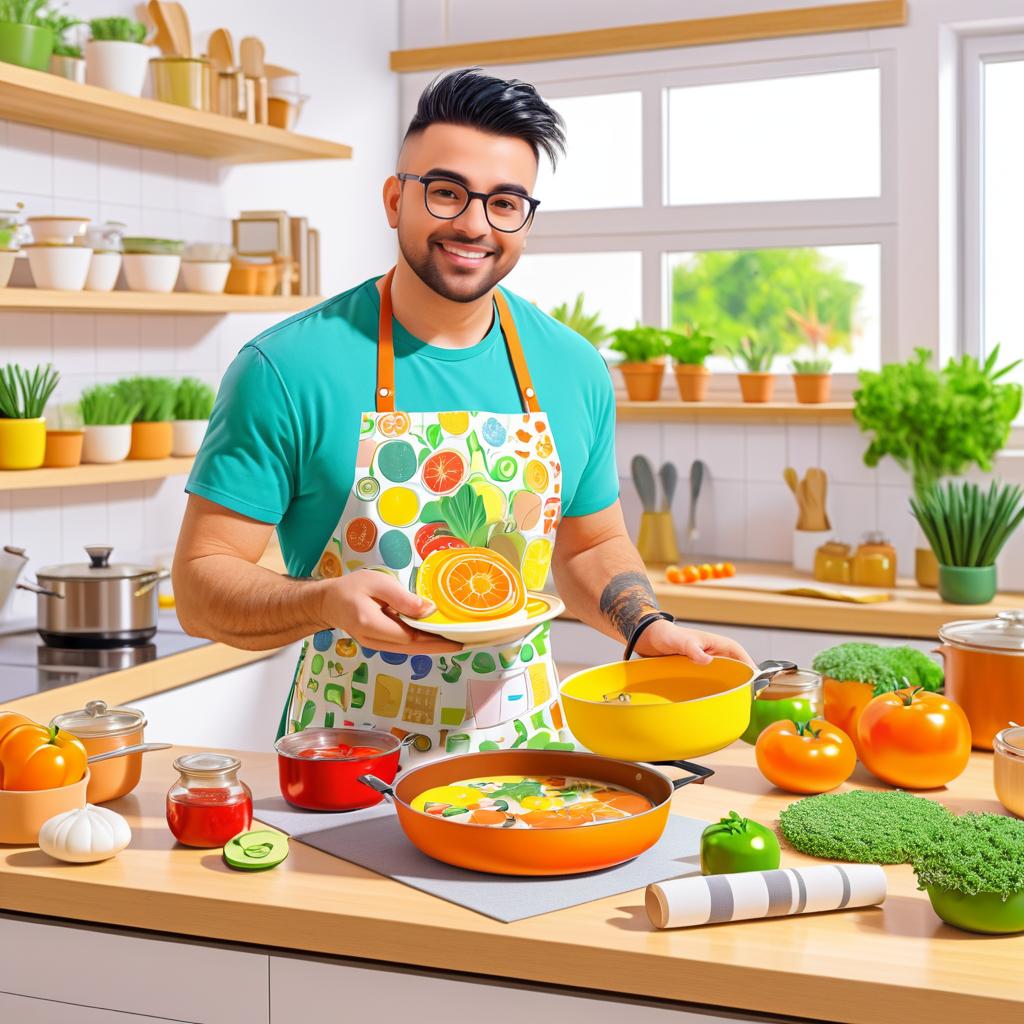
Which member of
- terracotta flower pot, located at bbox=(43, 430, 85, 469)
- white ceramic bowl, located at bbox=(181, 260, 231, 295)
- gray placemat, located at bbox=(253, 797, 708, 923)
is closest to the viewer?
gray placemat, located at bbox=(253, 797, 708, 923)

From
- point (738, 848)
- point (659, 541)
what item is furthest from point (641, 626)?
point (659, 541)

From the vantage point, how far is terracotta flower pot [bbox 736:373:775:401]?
4.19 meters

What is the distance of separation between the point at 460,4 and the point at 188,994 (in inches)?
151

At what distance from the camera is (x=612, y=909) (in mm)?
1317

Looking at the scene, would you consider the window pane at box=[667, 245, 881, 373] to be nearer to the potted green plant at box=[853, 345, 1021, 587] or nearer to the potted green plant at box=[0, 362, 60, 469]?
the potted green plant at box=[853, 345, 1021, 587]

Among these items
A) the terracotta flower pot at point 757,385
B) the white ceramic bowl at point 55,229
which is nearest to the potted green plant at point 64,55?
the white ceramic bowl at point 55,229

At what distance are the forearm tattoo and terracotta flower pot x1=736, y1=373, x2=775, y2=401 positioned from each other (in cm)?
232

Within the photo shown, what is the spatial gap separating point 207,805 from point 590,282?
3.39 meters

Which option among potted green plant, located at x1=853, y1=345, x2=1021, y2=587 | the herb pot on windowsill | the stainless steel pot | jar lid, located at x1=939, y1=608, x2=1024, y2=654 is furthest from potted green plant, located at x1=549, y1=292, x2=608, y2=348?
jar lid, located at x1=939, y1=608, x2=1024, y2=654

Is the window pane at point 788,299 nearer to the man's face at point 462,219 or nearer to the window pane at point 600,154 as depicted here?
the window pane at point 600,154

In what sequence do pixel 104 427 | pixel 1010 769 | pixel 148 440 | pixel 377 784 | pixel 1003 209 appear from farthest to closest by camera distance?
pixel 1003 209, pixel 148 440, pixel 104 427, pixel 1010 769, pixel 377 784

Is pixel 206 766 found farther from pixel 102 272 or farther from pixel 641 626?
pixel 102 272

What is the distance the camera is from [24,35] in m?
2.80

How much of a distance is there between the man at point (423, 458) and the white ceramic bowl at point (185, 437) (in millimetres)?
1626
